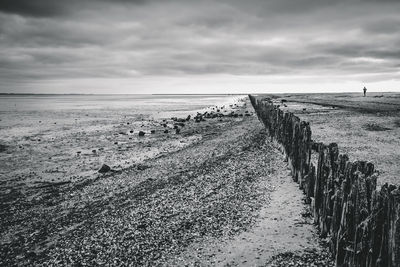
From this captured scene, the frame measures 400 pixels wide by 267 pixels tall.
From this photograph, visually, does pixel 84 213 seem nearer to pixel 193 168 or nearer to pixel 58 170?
pixel 193 168

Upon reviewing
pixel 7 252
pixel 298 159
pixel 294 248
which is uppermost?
pixel 298 159

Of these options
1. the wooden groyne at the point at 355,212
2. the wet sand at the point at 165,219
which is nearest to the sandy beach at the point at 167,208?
the wet sand at the point at 165,219

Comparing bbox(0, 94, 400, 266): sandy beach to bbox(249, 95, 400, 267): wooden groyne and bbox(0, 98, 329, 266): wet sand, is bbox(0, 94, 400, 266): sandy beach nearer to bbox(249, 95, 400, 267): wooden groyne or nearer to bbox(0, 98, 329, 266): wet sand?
bbox(0, 98, 329, 266): wet sand

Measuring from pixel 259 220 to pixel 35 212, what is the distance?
5.35 meters

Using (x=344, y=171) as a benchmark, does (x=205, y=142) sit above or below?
below

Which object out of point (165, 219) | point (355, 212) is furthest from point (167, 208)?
point (355, 212)

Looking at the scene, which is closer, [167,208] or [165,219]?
[165,219]

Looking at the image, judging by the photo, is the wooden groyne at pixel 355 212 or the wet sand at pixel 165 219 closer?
the wooden groyne at pixel 355 212

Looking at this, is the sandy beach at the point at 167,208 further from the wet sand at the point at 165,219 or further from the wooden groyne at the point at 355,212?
the wooden groyne at the point at 355,212

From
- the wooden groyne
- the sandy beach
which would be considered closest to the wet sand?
the sandy beach

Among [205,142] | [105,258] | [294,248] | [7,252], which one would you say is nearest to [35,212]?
[7,252]

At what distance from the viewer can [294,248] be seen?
5.21 metres

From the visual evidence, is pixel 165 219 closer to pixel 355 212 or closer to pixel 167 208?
pixel 167 208

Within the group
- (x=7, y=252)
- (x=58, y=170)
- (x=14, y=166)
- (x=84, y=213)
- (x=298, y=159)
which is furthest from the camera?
(x=14, y=166)
